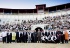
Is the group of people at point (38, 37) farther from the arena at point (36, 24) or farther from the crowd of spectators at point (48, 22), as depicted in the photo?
the crowd of spectators at point (48, 22)

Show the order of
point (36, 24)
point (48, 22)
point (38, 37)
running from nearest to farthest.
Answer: point (38, 37), point (48, 22), point (36, 24)

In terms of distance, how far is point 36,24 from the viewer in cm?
972

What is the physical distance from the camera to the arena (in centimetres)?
753

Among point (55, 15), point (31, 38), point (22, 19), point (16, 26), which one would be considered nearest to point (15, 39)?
point (31, 38)

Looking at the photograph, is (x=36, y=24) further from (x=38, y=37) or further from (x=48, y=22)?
(x=38, y=37)

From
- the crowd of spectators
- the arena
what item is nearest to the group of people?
the arena

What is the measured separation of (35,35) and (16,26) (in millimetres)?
2175

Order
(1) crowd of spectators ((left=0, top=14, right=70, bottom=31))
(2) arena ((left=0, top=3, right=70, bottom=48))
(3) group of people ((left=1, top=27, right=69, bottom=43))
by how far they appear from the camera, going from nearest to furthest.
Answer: (3) group of people ((left=1, top=27, right=69, bottom=43))
(2) arena ((left=0, top=3, right=70, bottom=48))
(1) crowd of spectators ((left=0, top=14, right=70, bottom=31))

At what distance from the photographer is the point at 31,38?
25.1 feet

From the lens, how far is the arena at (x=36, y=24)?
7.53m

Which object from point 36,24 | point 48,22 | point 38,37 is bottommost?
point 38,37

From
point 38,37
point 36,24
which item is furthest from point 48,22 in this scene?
point 38,37

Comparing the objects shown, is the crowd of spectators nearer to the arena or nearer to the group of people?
the arena

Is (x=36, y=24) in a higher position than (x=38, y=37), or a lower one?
higher
